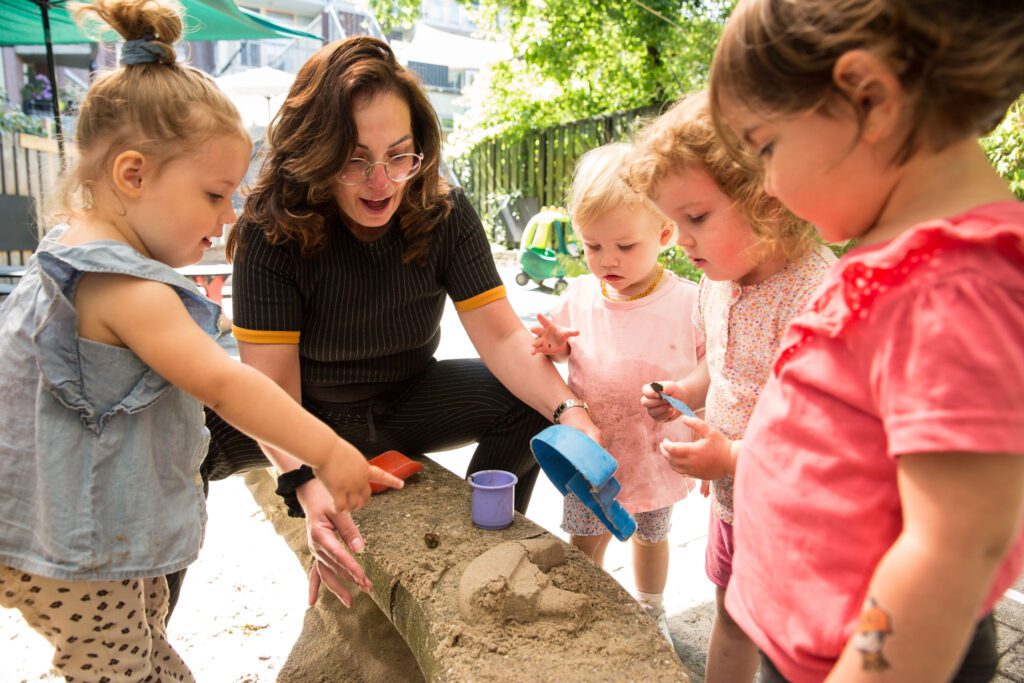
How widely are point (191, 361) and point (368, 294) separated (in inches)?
37.9

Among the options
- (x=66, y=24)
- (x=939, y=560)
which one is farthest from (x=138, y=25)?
(x=66, y=24)

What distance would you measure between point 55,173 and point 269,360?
2.41 feet

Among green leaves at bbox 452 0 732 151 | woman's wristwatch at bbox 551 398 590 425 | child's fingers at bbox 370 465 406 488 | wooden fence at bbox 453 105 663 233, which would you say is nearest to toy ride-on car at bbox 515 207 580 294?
wooden fence at bbox 453 105 663 233

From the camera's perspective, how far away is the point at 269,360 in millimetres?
2098

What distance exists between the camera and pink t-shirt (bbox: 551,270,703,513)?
206 centimetres

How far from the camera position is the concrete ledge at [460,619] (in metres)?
1.39

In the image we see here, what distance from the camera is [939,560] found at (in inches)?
29.8

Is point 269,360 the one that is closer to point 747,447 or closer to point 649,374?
point 649,374

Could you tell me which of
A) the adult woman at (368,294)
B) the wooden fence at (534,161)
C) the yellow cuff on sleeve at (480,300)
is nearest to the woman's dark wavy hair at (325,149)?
the adult woman at (368,294)

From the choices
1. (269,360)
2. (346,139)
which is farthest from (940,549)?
(269,360)

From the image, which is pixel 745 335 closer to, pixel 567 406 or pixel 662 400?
pixel 662 400

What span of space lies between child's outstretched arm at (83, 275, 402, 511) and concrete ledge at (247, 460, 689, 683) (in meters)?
0.48

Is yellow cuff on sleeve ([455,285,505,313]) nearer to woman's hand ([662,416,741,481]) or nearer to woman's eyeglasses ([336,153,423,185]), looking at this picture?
woman's eyeglasses ([336,153,423,185])

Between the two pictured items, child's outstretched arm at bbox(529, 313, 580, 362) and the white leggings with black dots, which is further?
child's outstretched arm at bbox(529, 313, 580, 362)
